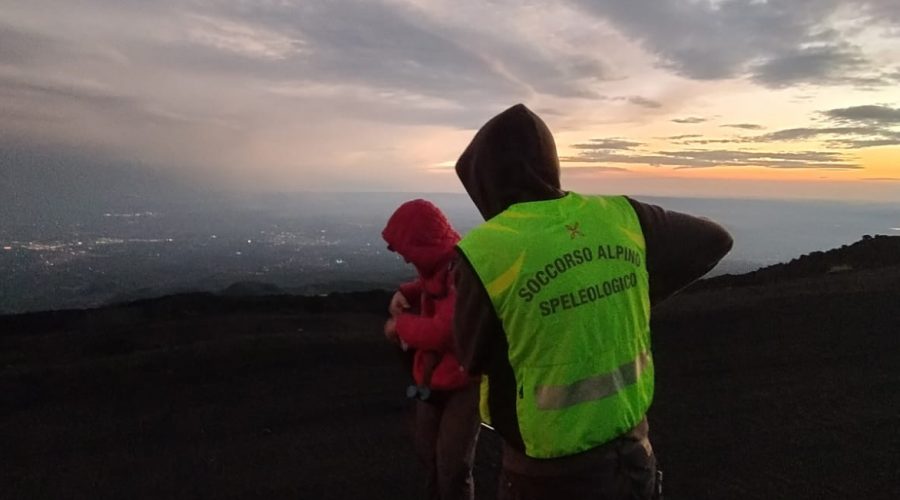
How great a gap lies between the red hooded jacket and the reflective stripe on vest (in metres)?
1.31

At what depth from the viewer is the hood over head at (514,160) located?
2.12m

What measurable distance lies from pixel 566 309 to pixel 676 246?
1.66ft

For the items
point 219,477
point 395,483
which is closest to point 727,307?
point 395,483

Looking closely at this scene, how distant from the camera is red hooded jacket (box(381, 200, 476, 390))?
3367 mm

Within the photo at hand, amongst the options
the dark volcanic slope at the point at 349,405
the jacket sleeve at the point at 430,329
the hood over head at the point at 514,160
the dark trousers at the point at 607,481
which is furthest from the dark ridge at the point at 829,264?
the hood over head at the point at 514,160

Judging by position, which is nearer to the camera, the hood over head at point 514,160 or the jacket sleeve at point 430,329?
the hood over head at point 514,160

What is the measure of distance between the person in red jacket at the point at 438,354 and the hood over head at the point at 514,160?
A: 51.3 inches

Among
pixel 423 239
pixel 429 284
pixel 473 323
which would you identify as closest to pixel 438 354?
pixel 429 284

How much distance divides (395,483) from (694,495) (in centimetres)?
220

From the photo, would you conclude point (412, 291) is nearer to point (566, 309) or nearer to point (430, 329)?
point (430, 329)

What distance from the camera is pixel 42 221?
104312 millimetres

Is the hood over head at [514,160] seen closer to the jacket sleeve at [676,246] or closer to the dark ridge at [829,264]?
the jacket sleeve at [676,246]

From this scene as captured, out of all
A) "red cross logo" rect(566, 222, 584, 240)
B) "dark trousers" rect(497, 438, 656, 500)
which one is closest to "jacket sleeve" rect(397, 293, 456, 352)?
"dark trousers" rect(497, 438, 656, 500)

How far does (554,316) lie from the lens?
198cm
